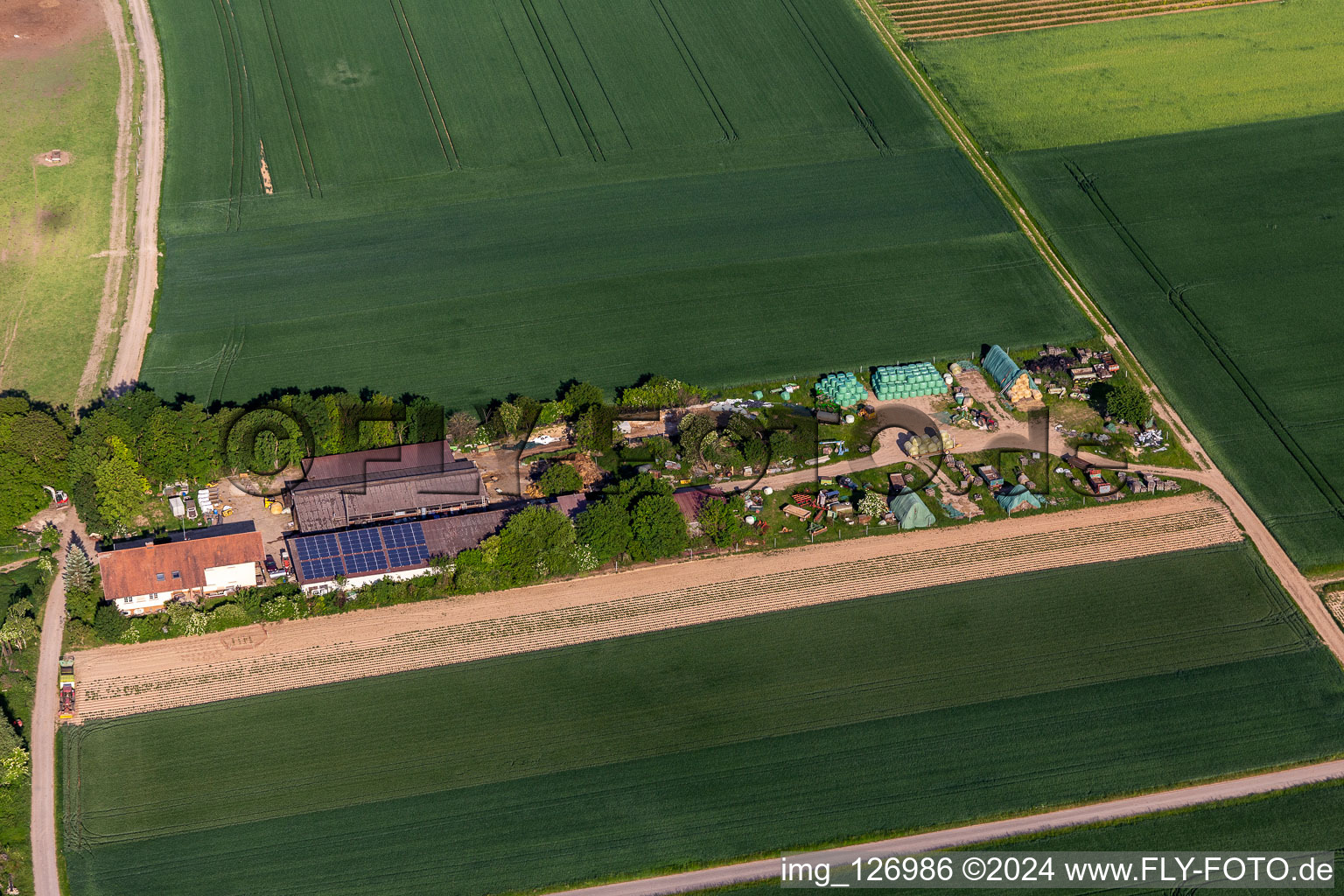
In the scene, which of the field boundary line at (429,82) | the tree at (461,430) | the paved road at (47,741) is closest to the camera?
the paved road at (47,741)

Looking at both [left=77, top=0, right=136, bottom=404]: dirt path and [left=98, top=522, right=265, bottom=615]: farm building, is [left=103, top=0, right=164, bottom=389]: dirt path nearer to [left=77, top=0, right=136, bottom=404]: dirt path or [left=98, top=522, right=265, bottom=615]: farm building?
[left=77, top=0, right=136, bottom=404]: dirt path

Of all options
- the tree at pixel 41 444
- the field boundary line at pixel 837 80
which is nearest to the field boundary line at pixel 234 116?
the tree at pixel 41 444

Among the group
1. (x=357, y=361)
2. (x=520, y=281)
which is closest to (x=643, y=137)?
(x=520, y=281)

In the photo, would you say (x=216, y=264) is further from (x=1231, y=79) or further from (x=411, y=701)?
(x=1231, y=79)

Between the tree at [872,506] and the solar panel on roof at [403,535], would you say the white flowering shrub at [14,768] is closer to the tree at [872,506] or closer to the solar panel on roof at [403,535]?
the solar panel on roof at [403,535]

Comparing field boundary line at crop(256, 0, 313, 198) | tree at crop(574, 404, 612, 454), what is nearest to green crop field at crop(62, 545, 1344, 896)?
tree at crop(574, 404, 612, 454)
